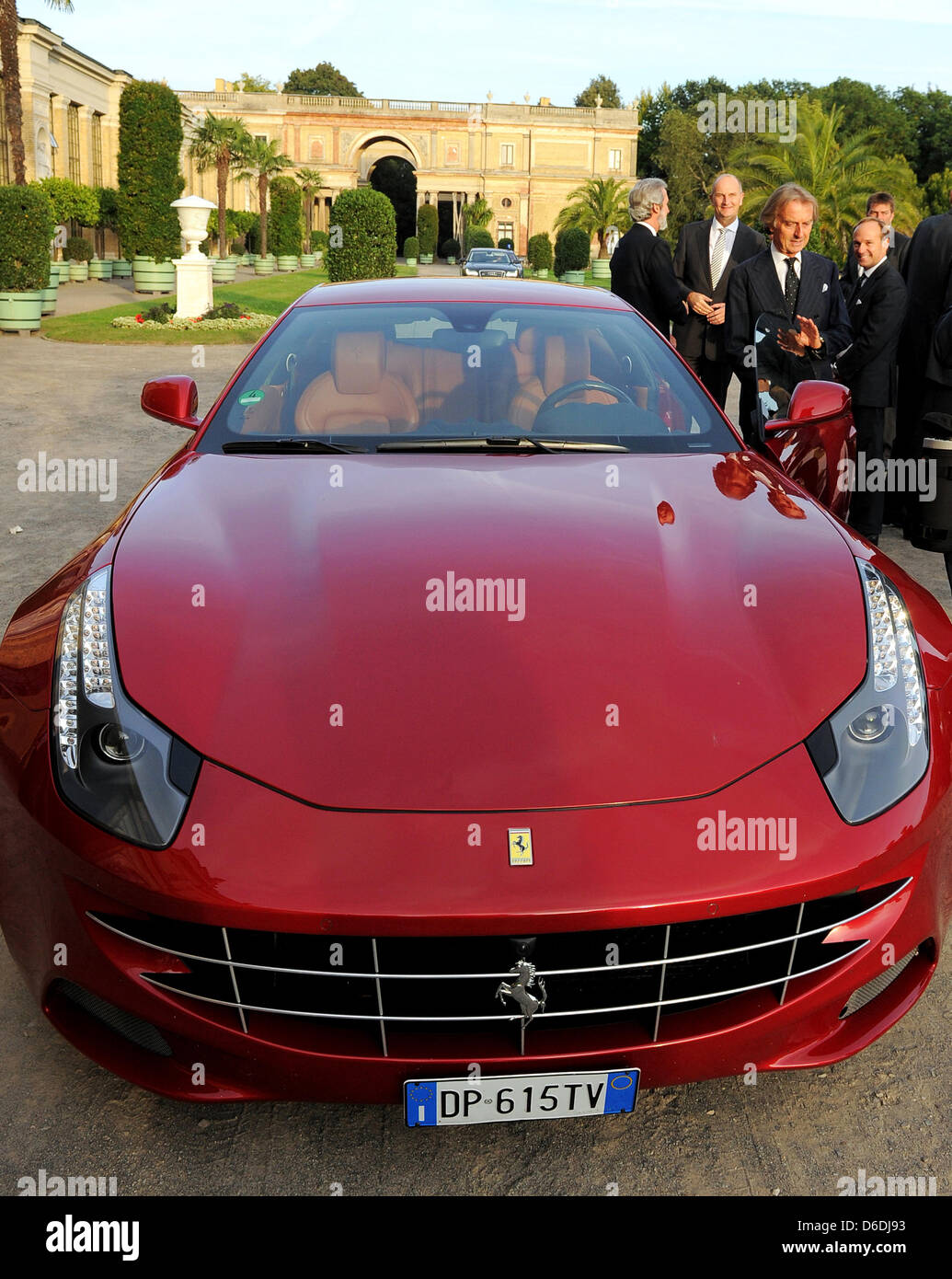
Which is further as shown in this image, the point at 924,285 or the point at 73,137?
the point at 73,137

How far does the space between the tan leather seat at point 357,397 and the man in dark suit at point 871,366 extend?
3.63 meters

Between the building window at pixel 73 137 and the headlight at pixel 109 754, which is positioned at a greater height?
the building window at pixel 73 137

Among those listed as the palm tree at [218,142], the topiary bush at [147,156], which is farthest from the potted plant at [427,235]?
the topiary bush at [147,156]

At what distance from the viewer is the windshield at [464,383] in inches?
126

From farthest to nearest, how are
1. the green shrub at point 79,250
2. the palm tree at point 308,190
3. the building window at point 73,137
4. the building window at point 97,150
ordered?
1. the palm tree at point 308,190
2. the building window at point 97,150
3. the building window at point 73,137
4. the green shrub at point 79,250

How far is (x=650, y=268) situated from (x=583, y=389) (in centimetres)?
451

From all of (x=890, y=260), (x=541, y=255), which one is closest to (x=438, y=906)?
(x=890, y=260)

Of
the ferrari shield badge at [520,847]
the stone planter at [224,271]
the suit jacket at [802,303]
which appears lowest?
the ferrari shield badge at [520,847]

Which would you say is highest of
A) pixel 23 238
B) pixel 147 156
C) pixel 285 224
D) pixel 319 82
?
pixel 319 82

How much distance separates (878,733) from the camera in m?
2.09

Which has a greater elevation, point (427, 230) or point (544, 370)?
point (427, 230)

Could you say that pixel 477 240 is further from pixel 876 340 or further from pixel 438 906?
pixel 438 906

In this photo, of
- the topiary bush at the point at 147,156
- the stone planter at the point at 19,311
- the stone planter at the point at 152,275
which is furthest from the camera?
the stone planter at the point at 152,275

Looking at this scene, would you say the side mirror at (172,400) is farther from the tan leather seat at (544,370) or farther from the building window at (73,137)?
the building window at (73,137)
